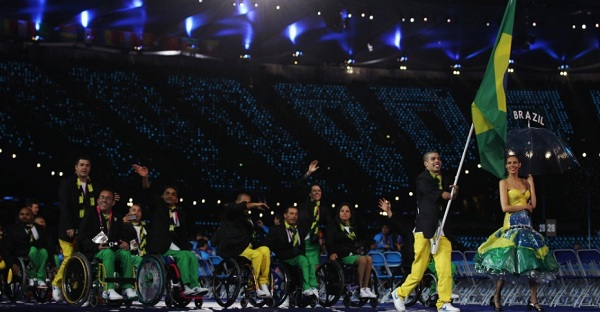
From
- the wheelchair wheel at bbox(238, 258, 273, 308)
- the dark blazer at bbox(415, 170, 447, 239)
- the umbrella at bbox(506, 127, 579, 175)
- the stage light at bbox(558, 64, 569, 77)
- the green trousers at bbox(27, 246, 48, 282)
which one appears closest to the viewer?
the dark blazer at bbox(415, 170, 447, 239)

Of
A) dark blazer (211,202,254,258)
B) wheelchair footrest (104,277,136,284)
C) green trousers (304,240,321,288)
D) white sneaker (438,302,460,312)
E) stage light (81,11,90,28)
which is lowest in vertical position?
white sneaker (438,302,460,312)

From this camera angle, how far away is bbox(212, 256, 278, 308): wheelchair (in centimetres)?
1038

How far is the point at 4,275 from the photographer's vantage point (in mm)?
12320

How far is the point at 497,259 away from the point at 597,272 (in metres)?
4.06

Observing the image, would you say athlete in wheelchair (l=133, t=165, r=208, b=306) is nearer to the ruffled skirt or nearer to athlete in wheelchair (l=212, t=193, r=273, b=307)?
athlete in wheelchair (l=212, t=193, r=273, b=307)

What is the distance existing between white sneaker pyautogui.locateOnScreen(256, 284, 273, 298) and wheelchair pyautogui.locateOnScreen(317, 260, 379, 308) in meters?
0.91

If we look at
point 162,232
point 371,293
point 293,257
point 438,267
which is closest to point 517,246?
point 438,267

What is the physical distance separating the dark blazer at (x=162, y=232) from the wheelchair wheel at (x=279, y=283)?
3.53ft

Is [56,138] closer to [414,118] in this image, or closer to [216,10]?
[216,10]

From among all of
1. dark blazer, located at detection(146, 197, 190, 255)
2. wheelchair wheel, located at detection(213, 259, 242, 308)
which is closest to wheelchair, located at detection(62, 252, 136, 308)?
dark blazer, located at detection(146, 197, 190, 255)

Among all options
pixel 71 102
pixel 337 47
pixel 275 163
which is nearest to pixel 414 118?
pixel 337 47

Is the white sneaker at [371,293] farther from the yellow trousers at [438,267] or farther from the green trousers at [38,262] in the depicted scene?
the green trousers at [38,262]

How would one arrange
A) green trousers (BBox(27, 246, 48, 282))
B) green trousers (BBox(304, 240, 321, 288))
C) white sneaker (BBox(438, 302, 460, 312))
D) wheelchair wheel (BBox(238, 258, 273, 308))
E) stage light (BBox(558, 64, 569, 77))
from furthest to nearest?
stage light (BBox(558, 64, 569, 77)) < green trousers (BBox(27, 246, 48, 282)) < green trousers (BBox(304, 240, 321, 288)) < wheelchair wheel (BBox(238, 258, 273, 308)) < white sneaker (BBox(438, 302, 460, 312))

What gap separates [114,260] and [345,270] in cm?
274
